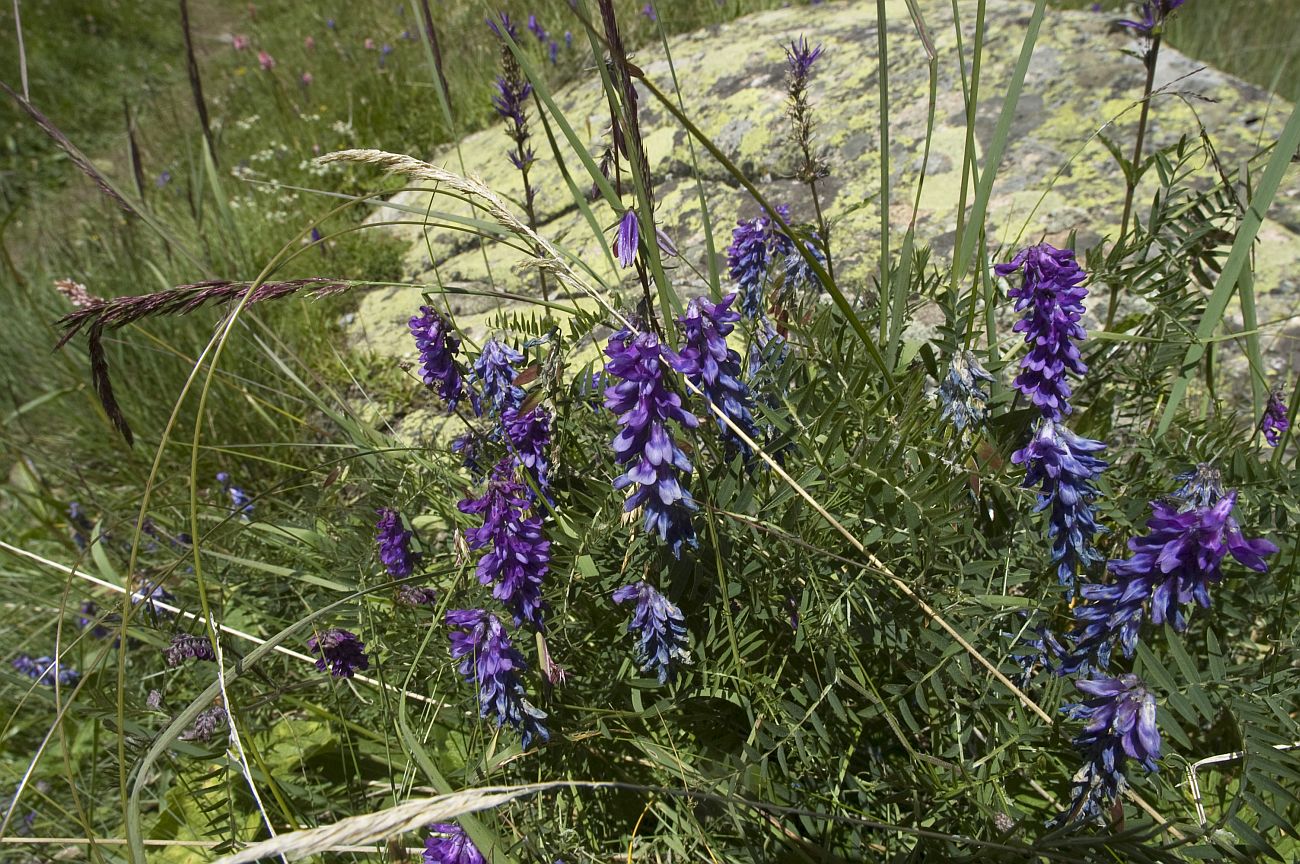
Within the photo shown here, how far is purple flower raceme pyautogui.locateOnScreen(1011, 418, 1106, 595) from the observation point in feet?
3.95

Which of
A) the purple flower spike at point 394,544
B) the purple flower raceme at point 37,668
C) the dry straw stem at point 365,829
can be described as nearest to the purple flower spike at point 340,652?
the purple flower spike at point 394,544

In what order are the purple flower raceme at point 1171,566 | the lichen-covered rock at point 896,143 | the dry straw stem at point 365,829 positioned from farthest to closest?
the lichen-covered rock at point 896,143, the purple flower raceme at point 1171,566, the dry straw stem at point 365,829

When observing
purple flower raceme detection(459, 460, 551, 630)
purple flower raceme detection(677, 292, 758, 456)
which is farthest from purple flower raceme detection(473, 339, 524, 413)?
purple flower raceme detection(677, 292, 758, 456)

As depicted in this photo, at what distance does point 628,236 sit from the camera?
1247mm

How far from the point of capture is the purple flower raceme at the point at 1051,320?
4.09ft

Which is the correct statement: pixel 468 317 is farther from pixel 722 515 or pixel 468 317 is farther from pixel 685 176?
pixel 722 515

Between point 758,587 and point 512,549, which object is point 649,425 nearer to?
point 512,549

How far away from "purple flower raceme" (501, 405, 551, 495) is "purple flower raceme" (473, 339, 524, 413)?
0.19 ft

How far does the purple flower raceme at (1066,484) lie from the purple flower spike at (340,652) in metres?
1.21

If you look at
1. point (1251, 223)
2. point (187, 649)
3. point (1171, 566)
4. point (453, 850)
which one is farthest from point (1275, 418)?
point (187, 649)

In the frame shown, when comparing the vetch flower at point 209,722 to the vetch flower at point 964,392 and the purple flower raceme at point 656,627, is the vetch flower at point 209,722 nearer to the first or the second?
the purple flower raceme at point 656,627

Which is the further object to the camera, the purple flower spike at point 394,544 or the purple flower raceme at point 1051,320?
the purple flower spike at point 394,544

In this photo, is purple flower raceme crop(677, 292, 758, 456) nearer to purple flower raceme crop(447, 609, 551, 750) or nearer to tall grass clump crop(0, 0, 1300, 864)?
tall grass clump crop(0, 0, 1300, 864)

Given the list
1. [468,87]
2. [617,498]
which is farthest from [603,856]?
[468,87]
